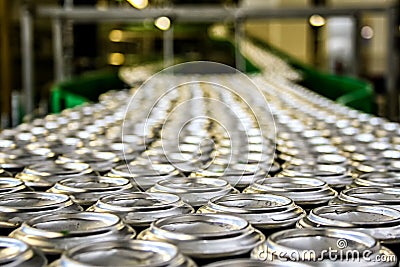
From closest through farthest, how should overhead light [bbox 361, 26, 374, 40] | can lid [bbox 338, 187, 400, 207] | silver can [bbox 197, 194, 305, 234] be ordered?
silver can [bbox 197, 194, 305, 234] → can lid [bbox 338, 187, 400, 207] → overhead light [bbox 361, 26, 374, 40]

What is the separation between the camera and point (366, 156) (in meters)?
1.58

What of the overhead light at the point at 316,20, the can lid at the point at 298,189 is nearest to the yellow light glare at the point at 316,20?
the overhead light at the point at 316,20

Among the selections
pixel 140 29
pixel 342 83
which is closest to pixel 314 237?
pixel 342 83

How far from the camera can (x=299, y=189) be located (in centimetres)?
120

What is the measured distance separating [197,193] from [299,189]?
179 millimetres

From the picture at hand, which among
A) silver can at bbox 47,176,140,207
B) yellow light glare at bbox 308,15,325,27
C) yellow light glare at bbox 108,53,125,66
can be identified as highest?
yellow light glare at bbox 308,15,325,27

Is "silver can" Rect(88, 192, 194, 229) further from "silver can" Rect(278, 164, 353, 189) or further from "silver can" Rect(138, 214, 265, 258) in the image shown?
"silver can" Rect(278, 164, 353, 189)

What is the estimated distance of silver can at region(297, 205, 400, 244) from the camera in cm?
93

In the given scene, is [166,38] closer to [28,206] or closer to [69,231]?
[28,206]

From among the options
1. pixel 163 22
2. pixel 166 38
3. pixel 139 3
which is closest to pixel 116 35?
pixel 139 3

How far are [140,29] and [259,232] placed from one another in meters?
7.65

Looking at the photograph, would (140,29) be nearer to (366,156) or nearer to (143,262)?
(366,156)

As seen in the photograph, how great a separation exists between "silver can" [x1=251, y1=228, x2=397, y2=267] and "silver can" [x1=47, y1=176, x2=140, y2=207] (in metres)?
0.41

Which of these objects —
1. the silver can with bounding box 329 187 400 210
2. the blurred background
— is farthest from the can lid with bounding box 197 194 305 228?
the blurred background
